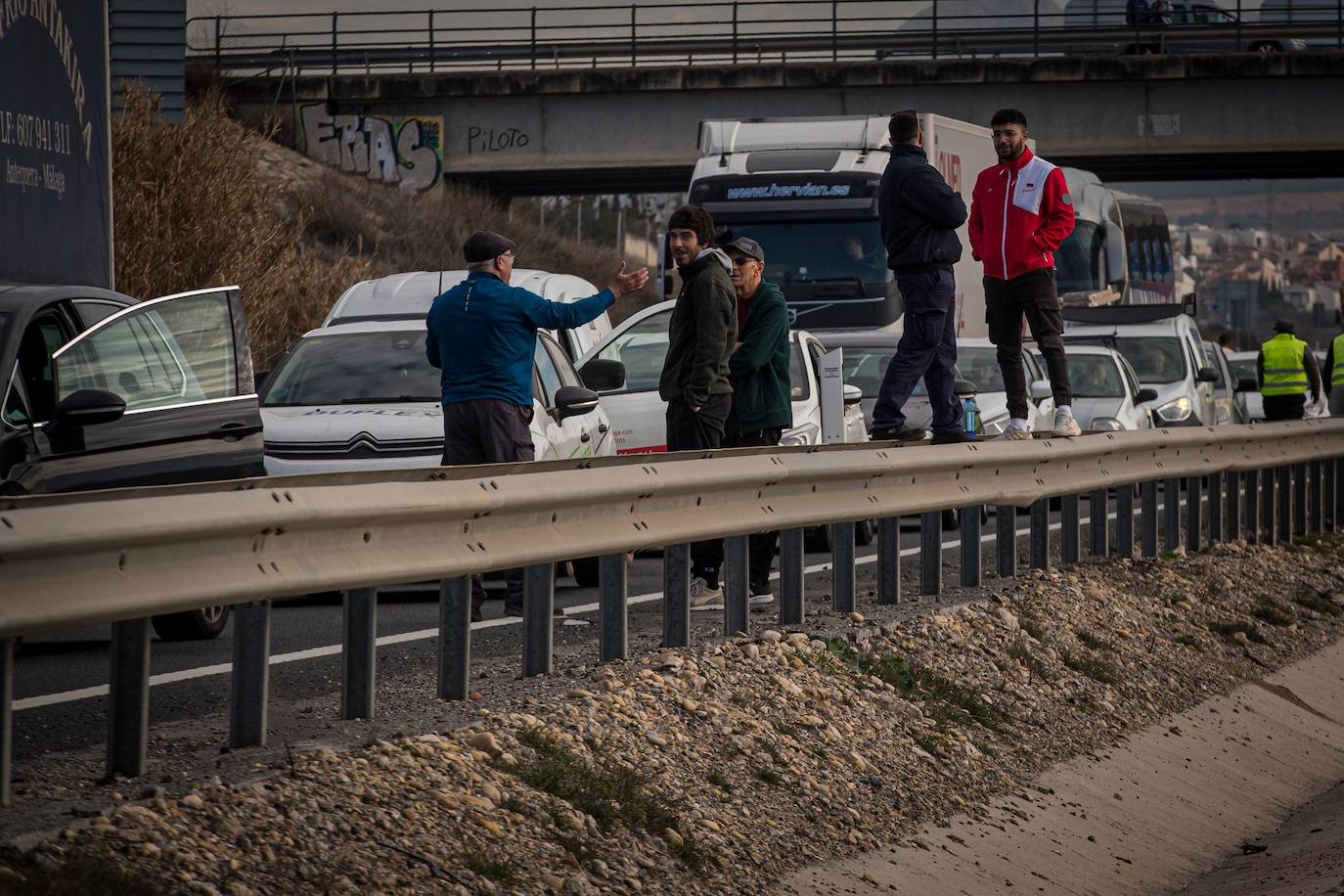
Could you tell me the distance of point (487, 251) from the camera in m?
10.2

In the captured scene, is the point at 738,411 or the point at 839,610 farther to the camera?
the point at 738,411

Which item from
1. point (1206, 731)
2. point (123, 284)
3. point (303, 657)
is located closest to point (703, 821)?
point (303, 657)

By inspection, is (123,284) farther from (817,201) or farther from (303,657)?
(303,657)

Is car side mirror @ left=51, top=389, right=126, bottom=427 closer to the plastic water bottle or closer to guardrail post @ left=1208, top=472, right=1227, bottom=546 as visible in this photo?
guardrail post @ left=1208, top=472, right=1227, bottom=546

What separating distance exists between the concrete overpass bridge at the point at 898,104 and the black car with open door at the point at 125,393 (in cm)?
3871

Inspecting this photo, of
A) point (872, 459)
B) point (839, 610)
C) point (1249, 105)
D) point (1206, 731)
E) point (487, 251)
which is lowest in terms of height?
point (1206, 731)

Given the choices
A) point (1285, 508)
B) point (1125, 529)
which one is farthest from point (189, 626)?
point (1285, 508)

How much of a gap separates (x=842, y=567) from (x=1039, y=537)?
2574mm

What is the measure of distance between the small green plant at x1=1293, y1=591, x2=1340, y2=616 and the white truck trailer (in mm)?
9111

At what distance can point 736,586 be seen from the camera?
324 inches

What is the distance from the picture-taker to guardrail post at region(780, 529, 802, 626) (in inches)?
340

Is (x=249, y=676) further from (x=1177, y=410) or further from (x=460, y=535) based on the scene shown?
(x=1177, y=410)

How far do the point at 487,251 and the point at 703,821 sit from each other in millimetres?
4646

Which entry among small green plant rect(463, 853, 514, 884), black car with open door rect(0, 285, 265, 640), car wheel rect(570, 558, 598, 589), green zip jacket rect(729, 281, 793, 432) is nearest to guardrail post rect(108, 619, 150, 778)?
small green plant rect(463, 853, 514, 884)
